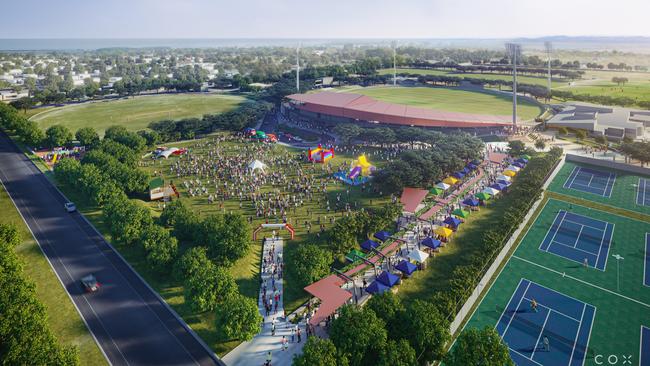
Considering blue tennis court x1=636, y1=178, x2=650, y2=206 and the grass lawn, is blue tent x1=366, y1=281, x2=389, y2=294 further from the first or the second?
blue tennis court x1=636, y1=178, x2=650, y2=206

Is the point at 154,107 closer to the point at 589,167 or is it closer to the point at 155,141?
the point at 155,141

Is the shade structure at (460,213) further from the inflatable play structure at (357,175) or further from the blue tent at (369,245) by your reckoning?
the inflatable play structure at (357,175)

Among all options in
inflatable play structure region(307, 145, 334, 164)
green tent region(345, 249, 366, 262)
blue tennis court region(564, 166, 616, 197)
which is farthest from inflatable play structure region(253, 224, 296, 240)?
blue tennis court region(564, 166, 616, 197)

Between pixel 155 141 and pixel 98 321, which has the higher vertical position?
pixel 155 141

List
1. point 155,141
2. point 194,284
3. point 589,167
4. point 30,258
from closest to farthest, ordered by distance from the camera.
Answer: point 194,284
point 30,258
point 589,167
point 155,141

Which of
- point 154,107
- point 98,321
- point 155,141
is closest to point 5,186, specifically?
point 155,141

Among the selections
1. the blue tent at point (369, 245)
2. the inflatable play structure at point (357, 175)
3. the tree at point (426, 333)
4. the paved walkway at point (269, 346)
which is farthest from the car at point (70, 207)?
the tree at point (426, 333)
